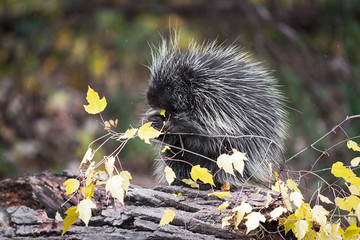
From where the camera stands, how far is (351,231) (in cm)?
256

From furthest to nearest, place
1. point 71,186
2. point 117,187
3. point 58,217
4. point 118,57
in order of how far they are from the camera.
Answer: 1. point 118,57
2. point 58,217
3. point 71,186
4. point 117,187

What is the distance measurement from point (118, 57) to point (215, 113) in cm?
→ 416

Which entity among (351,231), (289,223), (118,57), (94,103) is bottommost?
(351,231)

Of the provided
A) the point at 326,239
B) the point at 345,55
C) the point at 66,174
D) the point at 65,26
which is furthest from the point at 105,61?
the point at 326,239

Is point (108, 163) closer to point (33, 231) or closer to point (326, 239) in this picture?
point (33, 231)

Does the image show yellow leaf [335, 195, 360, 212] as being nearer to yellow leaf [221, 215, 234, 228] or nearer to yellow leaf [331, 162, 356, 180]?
yellow leaf [331, 162, 356, 180]

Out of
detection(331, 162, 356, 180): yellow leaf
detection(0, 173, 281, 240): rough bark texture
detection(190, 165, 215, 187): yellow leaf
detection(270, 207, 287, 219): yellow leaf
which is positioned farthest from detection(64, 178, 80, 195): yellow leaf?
detection(331, 162, 356, 180): yellow leaf

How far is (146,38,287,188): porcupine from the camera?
3.52 metres

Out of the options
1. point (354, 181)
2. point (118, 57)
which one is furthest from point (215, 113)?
point (118, 57)

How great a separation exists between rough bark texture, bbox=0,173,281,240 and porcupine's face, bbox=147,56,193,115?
0.66 meters

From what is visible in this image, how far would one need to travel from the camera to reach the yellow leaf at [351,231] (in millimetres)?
2545

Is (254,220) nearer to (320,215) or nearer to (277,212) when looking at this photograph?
(277,212)

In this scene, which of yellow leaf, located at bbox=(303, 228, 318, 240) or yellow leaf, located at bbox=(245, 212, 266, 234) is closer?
yellow leaf, located at bbox=(245, 212, 266, 234)

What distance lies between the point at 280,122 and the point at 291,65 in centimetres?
260
